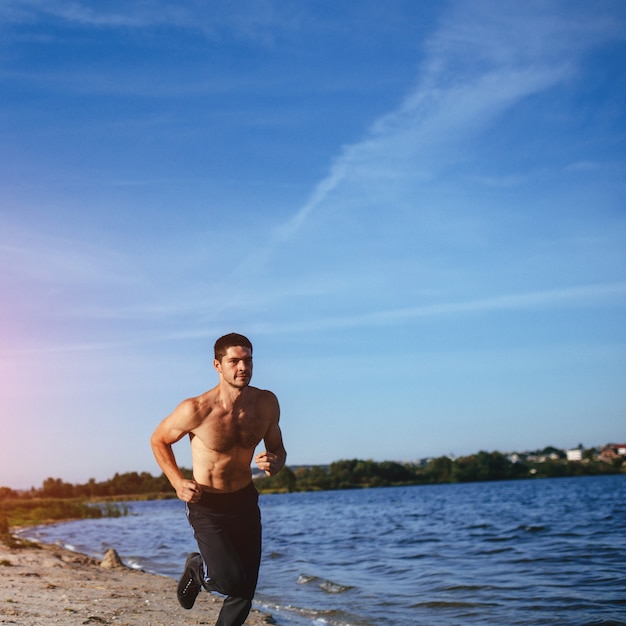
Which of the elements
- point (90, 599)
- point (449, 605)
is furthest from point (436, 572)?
point (90, 599)

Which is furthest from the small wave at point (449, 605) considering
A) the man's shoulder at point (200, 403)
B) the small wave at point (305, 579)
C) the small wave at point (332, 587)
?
the man's shoulder at point (200, 403)

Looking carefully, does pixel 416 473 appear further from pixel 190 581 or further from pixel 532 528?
pixel 190 581

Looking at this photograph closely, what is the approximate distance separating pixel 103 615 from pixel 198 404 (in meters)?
5.02

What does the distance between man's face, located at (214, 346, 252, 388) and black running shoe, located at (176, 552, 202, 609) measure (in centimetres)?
179

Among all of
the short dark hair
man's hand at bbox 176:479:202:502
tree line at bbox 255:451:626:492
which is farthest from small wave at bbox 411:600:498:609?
tree line at bbox 255:451:626:492

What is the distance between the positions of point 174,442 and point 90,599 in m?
6.49

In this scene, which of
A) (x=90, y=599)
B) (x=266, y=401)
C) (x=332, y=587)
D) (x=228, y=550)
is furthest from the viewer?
(x=332, y=587)

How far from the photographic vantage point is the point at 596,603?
1345 centimetres

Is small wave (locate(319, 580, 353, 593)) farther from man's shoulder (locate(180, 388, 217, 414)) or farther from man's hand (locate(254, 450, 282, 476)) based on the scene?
man's shoulder (locate(180, 388, 217, 414))

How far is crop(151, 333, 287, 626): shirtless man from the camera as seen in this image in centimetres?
627

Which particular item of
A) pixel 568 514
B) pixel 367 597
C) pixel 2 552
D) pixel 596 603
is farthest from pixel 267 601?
pixel 568 514

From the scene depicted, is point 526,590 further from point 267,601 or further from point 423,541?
point 423,541

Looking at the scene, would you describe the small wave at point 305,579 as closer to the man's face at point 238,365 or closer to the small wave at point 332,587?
the small wave at point 332,587

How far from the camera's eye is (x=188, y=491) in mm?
6191
